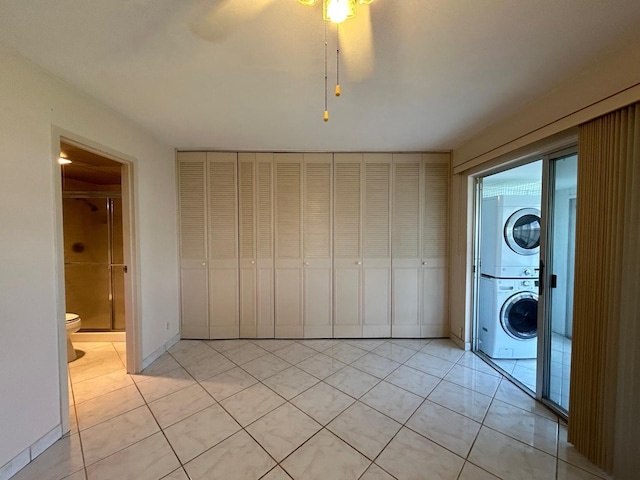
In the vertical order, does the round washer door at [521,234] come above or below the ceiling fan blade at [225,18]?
below

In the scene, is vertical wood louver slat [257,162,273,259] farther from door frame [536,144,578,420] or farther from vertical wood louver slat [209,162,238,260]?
door frame [536,144,578,420]

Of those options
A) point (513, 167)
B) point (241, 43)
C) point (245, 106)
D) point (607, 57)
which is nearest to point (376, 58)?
point (241, 43)

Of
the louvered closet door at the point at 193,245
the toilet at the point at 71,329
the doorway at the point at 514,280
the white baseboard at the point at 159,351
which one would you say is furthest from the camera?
the louvered closet door at the point at 193,245

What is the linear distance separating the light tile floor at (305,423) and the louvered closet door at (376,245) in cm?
55

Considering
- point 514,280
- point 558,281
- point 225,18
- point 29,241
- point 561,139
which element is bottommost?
point 514,280

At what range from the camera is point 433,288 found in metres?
3.31

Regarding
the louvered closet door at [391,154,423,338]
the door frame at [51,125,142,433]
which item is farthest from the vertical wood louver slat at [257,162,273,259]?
the louvered closet door at [391,154,423,338]

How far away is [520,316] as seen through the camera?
109 inches

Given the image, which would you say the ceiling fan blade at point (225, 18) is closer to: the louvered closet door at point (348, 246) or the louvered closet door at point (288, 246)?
the louvered closet door at point (288, 246)

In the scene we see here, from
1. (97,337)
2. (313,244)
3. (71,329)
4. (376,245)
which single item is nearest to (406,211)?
(376,245)

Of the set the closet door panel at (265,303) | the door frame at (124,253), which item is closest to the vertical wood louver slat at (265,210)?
the closet door panel at (265,303)

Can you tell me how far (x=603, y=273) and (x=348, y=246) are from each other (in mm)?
2192

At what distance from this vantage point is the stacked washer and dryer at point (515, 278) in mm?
2770

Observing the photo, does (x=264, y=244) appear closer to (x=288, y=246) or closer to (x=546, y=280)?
(x=288, y=246)
